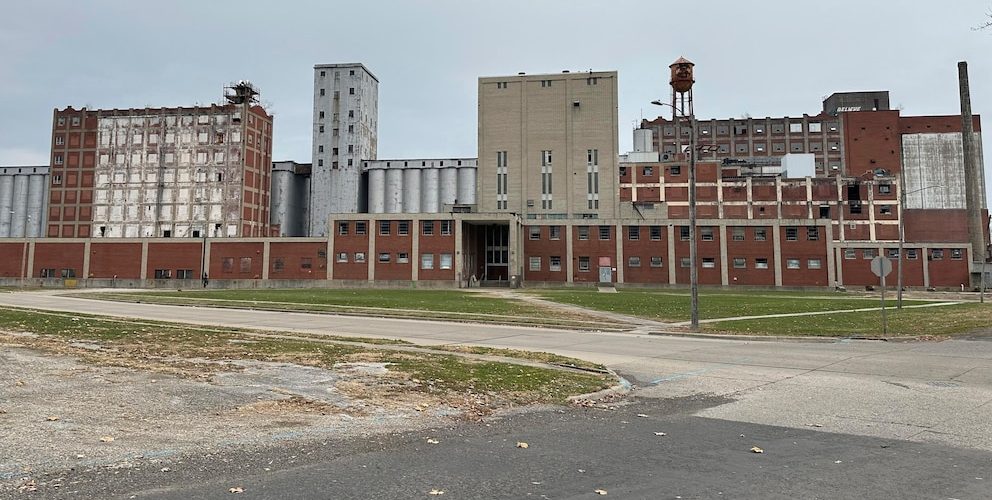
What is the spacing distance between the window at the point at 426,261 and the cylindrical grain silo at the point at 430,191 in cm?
4143

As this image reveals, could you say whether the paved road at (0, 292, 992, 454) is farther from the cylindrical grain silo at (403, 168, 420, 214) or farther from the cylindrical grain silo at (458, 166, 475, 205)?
the cylindrical grain silo at (458, 166, 475, 205)

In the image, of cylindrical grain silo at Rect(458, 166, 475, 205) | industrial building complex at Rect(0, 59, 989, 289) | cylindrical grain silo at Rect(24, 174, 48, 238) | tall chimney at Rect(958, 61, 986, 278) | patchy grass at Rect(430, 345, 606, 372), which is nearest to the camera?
patchy grass at Rect(430, 345, 606, 372)

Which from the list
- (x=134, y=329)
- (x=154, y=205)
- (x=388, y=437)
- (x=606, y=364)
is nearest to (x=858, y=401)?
(x=606, y=364)

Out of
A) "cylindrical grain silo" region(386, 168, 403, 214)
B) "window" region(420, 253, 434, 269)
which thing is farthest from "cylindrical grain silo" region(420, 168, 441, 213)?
"window" region(420, 253, 434, 269)

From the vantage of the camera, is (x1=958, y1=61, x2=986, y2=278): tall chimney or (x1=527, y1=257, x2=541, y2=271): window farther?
(x1=958, y1=61, x2=986, y2=278): tall chimney

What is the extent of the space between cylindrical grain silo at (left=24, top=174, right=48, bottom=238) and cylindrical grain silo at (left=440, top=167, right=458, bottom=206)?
2764 inches

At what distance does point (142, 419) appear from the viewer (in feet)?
25.9

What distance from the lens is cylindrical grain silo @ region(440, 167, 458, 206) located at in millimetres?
111250

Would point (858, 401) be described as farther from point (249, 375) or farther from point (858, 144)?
point (858, 144)

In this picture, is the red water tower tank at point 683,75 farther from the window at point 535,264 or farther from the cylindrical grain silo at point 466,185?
the cylindrical grain silo at point 466,185

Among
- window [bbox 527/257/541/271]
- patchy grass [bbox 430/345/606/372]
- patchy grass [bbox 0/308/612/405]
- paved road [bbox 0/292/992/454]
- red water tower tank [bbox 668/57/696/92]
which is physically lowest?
paved road [bbox 0/292/992/454]

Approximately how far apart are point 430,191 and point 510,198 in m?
25.9

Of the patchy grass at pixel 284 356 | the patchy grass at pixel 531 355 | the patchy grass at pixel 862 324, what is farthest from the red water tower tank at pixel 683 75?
the patchy grass at pixel 284 356

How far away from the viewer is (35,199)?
11444 cm
